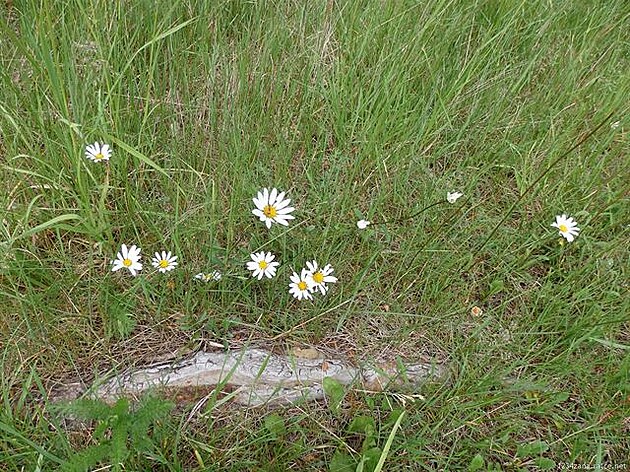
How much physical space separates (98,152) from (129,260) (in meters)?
0.34

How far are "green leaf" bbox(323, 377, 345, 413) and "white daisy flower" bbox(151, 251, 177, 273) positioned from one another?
0.51m

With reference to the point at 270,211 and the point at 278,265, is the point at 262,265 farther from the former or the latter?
the point at 270,211

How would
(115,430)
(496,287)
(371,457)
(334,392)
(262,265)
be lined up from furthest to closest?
(496,287), (262,265), (334,392), (371,457), (115,430)

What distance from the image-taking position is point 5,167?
1.49 m

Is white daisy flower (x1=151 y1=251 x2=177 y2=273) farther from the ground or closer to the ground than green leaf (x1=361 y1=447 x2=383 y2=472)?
farther from the ground

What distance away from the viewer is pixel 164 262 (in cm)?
143

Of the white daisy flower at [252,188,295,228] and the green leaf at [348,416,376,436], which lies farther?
the white daisy flower at [252,188,295,228]

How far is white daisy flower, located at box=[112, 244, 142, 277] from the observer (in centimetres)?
140

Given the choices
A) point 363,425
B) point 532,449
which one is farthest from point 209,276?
point 532,449

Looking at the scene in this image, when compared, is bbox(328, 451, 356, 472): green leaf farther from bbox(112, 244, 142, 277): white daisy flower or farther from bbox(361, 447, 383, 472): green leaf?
bbox(112, 244, 142, 277): white daisy flower

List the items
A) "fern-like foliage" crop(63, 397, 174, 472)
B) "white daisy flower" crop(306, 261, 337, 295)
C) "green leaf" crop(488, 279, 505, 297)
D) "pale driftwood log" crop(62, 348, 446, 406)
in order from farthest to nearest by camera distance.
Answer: "green leaf" crop(488, 279, 505, 297)
"white daisy flower" crop(306, 261, 337, 295)
"pale driftwood log" crop(62, 348, 446, 406)
"fern-like foliage" crop(63, 397, 174, 472)

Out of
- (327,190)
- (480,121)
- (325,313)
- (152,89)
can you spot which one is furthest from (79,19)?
(480,121)

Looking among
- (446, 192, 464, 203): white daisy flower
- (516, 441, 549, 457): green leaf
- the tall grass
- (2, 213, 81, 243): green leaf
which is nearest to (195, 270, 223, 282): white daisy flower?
the tall grass

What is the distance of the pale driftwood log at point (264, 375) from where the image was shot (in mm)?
1348
